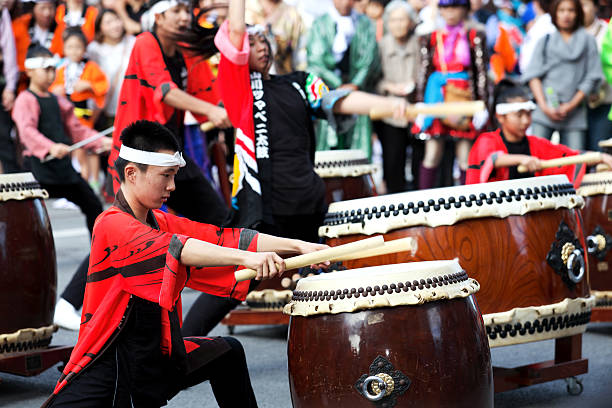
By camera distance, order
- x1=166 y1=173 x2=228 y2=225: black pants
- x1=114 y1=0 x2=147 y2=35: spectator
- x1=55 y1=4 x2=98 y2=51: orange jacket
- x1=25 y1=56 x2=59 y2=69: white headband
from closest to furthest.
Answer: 1. x1=166 y1=173 x2=228 y2=225: black pants
2. x1=25 y1=56 x2=59 y2=69: white headband
3. x1=114 y1=0 x2=147 y2=35: spectator
4. x1=55 y1=4 x2=98 y2=51: orange jacket

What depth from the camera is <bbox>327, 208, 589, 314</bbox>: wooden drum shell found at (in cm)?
310

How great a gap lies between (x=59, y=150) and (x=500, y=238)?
7.87ft

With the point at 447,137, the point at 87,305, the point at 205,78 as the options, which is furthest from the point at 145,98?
the point at 447,137

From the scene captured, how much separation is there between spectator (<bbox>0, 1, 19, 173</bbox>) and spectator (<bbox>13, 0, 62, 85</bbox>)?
0.27 meters

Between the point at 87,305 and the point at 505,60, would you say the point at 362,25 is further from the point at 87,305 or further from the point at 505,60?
the point at 87,305

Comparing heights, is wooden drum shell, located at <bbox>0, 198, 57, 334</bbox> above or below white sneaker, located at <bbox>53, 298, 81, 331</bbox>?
above

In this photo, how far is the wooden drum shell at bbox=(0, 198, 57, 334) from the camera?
364 centimetres

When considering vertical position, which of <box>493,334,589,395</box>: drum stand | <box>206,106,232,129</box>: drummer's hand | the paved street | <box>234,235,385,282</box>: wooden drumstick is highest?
<box>206,106,232,129</box>: drummer's hand

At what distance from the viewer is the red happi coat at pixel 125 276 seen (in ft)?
8.25

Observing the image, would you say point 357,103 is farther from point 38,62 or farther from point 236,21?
point 38,62

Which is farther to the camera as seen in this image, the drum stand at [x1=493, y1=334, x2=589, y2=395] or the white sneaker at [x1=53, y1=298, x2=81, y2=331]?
the white sneaker at [x1=53, y1=298, x2=81, y2=331]

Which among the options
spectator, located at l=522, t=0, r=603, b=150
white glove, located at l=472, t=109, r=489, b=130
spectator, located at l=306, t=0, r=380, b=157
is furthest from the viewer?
spectator, located at l=306, t=0, r=380, b=157

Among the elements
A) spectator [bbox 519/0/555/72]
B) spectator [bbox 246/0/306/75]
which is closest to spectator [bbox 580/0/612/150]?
spectator [bbox 519/0/555/72]

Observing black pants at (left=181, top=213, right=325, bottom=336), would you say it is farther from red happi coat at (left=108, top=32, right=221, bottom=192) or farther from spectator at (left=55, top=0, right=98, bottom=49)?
spectator at (left=55, top=0, right=98, bottom=49)
